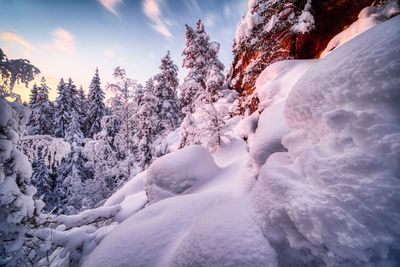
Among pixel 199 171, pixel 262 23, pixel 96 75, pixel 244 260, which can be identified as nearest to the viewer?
pixel 244 260

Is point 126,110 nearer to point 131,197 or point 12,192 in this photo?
point 131,197

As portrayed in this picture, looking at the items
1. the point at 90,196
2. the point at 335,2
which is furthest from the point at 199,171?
the point at 90,196

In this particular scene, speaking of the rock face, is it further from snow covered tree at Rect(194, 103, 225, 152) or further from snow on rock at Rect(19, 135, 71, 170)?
snow on rock at Rect(19, 135, 71, 170)

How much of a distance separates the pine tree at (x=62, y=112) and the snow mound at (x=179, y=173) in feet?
81.6

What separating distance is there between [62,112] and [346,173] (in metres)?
33.2

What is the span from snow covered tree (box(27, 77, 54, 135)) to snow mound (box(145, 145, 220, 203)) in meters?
27.0

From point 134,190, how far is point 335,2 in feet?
47.8

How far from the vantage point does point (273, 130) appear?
17.7 feet

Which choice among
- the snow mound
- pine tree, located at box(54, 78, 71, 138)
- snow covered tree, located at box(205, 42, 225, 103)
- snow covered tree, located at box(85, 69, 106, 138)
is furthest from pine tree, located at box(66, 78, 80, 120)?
the snow mound

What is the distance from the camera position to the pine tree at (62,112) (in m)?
28.0

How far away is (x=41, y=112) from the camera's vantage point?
2925cm

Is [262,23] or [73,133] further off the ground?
[262,23]

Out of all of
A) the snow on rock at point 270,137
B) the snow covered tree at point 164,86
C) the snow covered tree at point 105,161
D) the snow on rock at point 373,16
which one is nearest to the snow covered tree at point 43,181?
the snow covered tree at point 105,161

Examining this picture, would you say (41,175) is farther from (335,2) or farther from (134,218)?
(335,2)
